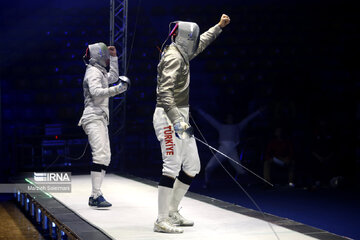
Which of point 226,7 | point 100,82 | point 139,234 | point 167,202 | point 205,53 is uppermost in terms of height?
point 226,7

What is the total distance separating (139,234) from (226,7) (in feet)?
31.1

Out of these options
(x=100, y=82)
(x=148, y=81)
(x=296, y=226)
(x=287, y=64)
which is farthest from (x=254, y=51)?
(x=296, y=226)

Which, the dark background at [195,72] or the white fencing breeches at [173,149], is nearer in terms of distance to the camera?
the white fencing breeches at [173,149]

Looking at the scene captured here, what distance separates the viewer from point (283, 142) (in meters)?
6.14

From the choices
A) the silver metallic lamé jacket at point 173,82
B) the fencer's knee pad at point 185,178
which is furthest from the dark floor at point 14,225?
the silver metallic lamé jacket at point 173,82

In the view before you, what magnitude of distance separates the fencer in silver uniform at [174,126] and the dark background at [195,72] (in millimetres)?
4343

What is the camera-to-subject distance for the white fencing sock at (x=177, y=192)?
3.16m

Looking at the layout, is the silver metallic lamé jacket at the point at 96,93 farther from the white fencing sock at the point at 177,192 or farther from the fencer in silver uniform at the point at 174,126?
the white fencing sock at the point at 177,192

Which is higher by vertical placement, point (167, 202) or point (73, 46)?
point (73, 46)

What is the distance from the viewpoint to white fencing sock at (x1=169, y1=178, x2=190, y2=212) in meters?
3.16

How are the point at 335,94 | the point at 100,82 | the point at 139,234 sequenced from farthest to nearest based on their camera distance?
the point at 335,94
the point at 100,82
the point at 139,234

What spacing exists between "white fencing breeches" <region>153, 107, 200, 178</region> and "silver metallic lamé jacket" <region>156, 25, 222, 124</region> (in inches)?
3.5

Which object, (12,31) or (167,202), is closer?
(167,202)

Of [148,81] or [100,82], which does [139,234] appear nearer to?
[100,82]
